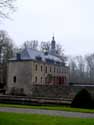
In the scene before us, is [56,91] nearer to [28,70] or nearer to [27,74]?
[27,74]

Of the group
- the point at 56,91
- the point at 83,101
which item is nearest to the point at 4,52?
the point at 56,91

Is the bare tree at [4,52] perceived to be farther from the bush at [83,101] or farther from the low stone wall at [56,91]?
the bush at [83,101]

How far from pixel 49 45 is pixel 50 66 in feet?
49.1

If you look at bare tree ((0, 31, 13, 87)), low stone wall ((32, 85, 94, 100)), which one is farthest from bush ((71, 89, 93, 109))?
bare tree ((0, 31, 13, 87))

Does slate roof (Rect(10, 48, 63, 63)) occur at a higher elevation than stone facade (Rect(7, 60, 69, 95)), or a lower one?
higher

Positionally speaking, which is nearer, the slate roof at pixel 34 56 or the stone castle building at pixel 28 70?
the stone castle building at pixel 28 70

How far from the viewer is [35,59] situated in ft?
149

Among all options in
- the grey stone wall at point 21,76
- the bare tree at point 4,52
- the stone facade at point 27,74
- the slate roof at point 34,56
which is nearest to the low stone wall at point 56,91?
the grey stone wall at point 21,76

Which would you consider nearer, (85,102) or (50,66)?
(85,102)

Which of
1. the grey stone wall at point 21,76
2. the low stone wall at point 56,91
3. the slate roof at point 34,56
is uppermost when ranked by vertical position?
the slate roof at point 34,56

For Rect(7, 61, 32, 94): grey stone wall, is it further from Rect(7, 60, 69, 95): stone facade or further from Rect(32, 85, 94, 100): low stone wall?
Rect(32, 85, 94, 100): low stone wall

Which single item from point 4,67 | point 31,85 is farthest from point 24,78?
point 4,67

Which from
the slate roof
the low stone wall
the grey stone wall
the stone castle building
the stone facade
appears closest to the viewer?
the low stone wall

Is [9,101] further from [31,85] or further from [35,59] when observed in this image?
[35,59]
